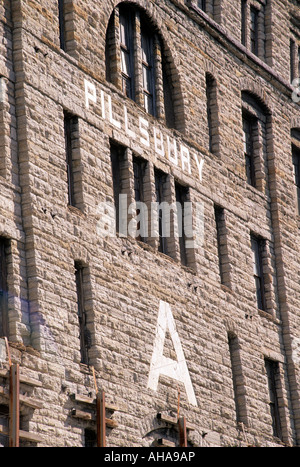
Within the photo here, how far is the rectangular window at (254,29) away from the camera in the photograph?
39.9 m

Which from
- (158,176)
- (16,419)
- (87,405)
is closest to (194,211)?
(158,176)

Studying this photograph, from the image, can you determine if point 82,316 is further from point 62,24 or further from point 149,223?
point 62,24

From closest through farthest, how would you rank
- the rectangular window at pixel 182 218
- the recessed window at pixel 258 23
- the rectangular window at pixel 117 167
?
the rectangular window at pixel 117 167 < the rectangular window at pixel 182 218 < the recessed window at pixel 258 23

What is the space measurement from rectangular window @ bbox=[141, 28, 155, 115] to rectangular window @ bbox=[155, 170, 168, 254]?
5.99ft

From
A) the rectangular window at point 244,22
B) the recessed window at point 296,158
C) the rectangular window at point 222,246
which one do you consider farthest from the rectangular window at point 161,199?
the recessed window at point 296,158

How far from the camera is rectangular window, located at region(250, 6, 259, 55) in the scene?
39.9 metres

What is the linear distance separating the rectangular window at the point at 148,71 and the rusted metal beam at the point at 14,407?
10498 mm

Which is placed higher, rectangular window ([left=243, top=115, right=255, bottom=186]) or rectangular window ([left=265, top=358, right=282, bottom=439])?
rectangular window ([left=243, top=115, right=255, bottom=186])

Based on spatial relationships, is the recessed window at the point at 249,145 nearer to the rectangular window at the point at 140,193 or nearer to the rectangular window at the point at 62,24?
the rectangular window at the point at 140,193

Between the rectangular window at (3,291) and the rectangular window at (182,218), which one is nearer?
the rectangular window at (3,291)

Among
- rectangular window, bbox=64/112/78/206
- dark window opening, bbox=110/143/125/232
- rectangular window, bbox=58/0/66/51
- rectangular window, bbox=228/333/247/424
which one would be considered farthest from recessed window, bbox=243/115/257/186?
rectangular window, bbox=64/112/78/206

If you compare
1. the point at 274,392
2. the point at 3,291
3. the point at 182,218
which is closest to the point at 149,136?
the point at 182,218

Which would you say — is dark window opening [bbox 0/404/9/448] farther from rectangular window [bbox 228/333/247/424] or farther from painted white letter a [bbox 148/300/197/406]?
rectangular window [bbox 228/333/247/424]

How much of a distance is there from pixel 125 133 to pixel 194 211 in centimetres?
327
